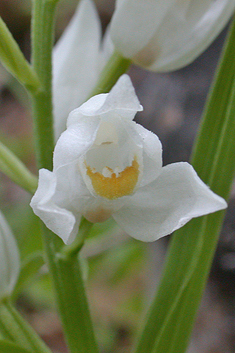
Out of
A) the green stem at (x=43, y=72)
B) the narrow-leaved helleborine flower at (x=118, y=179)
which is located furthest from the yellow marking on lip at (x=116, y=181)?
the green stem at (x=43, y=72)

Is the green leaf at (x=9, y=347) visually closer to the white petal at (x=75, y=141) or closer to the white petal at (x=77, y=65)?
the white petal at (x=75, y=141)

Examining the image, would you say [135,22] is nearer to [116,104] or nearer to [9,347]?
[116,104]

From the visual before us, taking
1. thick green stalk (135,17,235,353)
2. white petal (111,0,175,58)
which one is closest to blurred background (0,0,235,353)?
thick green stalk (135,17,235,353)

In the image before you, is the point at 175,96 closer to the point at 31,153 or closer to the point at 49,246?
the point at 49,246

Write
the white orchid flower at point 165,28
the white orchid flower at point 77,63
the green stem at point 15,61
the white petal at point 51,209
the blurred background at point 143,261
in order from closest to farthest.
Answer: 1. the white petal at point 51,209
2. the green stem at point 15,61
3. the white orchid flower at point 165,28
4. the white orchid flower at point 77,63
5. the blurred background at point 143,261

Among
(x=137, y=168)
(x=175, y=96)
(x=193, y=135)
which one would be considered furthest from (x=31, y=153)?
(x=137, y=168)

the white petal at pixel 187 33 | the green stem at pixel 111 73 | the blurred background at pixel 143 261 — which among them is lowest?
the blurred background at pixel 143 261

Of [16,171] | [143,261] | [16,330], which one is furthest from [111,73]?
[143,261]
